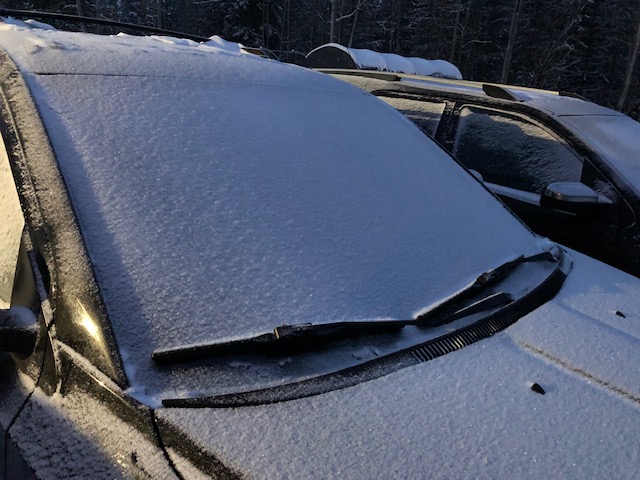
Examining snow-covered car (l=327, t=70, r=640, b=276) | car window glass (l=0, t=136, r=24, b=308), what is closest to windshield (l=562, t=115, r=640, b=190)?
snow-covered car (l=327, t=70, r=640, b=276)

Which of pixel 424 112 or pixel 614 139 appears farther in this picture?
pixel 424 112

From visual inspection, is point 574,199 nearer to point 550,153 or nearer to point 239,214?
point 550,153

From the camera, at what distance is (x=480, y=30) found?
98.6ft

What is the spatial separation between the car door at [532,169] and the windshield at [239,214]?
41.1 inches

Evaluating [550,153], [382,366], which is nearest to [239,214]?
[382,366]

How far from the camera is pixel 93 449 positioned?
96 centimetres

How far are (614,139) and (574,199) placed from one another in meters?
0.70

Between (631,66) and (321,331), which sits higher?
(321,331)

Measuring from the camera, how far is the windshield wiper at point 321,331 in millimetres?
1068

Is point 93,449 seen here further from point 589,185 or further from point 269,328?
point 589,185

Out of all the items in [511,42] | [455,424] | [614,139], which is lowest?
[511,42]

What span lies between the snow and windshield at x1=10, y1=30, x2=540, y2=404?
4928 mm

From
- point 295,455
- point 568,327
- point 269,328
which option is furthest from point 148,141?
point 568,327

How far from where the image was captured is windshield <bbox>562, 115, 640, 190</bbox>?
2779mm
